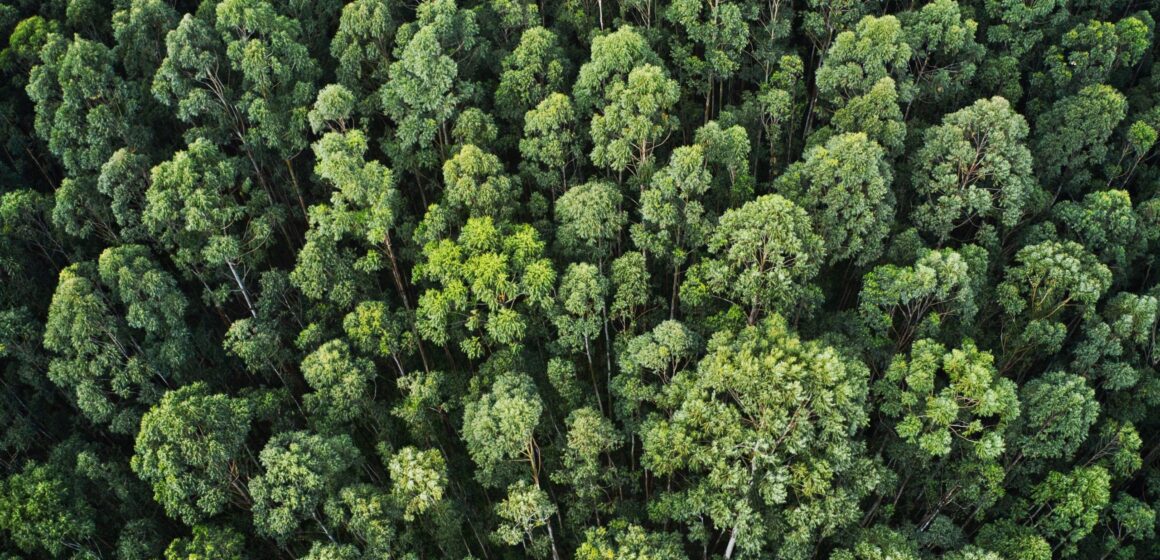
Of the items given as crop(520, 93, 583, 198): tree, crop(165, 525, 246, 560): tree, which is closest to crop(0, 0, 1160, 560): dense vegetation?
crop(165, 525, 246, 560): tree

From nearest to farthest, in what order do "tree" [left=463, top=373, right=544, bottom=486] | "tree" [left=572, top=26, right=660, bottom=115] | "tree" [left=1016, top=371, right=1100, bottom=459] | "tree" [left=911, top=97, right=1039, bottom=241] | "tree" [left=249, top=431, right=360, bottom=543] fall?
"tree" [left=249, top=431, right=360, bottom=543] → "tree" [left=463, top=373, right=544, bottom=486] → "tree" [left=1016, top=371, right=1100, bottom=459] → "tree" [left=911, top=97, right=1039, bottom=241] → "tree" [left=572, top=26, right=660, bottom=115]

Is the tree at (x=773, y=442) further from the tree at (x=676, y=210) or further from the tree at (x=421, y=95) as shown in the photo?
→ the tree at (x=421, y=95)

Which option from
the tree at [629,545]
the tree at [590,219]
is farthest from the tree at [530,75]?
the tree at [629,545]

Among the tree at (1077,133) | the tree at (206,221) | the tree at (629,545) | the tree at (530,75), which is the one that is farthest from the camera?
the tree at (1077,133)

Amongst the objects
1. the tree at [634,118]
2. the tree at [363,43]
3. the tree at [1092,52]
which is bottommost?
the tree at [1092,52]

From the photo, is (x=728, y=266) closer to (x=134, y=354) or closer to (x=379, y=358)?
(x=379, y=358)

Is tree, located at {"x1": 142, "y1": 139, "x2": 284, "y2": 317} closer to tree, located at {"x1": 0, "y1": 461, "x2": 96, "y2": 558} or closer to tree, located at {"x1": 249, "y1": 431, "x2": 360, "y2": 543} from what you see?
tree, located at {"x1": 0, "y1": 461, "x2": 96, "y2": 558}

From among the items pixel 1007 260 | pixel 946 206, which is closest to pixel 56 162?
pixel 946 206
